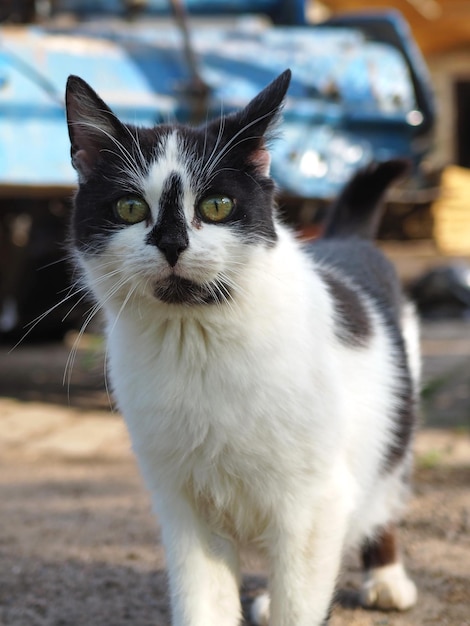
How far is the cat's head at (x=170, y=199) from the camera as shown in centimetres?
177

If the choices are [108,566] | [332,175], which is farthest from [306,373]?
[332,175]

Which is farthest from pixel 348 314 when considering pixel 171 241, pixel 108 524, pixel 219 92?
pixel 219 92

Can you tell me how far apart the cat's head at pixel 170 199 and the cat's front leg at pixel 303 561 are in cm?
51

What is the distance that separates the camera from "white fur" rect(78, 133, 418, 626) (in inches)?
72.9

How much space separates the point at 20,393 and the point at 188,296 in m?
3.81

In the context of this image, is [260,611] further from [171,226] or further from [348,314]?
[171,226]

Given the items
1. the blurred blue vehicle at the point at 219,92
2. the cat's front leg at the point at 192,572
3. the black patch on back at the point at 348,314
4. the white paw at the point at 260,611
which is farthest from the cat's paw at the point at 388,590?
the blurred blue vehicle at the point at 219,92

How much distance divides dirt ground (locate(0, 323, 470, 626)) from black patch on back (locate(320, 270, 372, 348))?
71 centimetres

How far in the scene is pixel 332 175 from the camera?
458 cm

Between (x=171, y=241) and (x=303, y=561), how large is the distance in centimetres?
77

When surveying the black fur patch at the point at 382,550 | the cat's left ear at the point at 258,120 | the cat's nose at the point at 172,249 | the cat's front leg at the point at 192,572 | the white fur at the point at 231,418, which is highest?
the cat's left ear at the point at 258,120

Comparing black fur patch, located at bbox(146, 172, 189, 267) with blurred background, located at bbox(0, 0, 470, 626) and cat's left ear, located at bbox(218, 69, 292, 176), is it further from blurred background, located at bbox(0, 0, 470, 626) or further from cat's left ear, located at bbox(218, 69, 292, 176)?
blurred background, located at bbox(0, 0, 470, 626)

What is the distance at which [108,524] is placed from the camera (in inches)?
123

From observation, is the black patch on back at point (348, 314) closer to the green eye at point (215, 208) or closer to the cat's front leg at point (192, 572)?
the green eye at point (215, 208)
